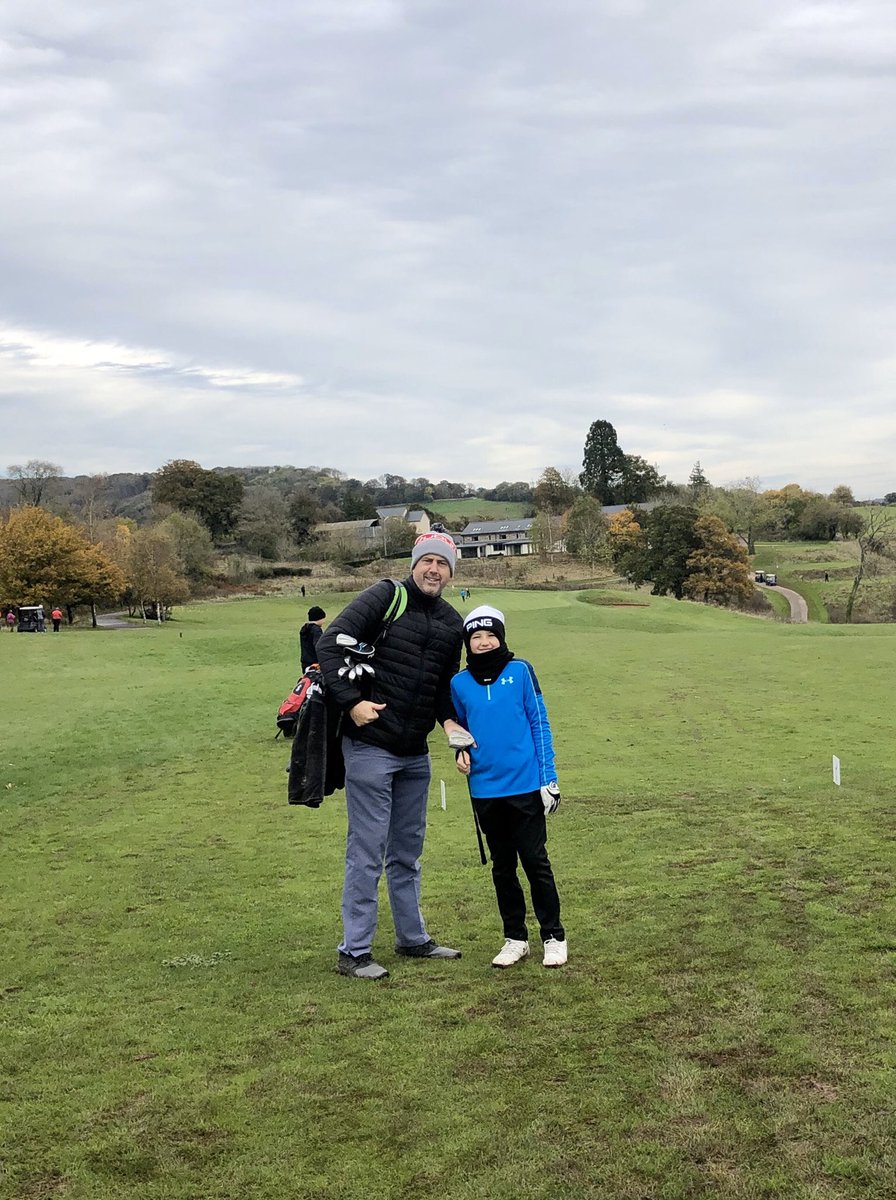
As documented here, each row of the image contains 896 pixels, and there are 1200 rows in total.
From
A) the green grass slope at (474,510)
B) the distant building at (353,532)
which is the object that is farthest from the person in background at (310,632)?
the green grass slope at (474,510)

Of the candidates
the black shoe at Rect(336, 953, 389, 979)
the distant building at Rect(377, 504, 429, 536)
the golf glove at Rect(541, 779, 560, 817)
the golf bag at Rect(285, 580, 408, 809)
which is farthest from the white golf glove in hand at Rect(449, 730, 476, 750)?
the distant building at Rect(377, 504, 429, 536)

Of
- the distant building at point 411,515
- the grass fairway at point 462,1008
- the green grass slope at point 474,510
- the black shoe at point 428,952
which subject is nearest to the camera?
the grass fairway at point 462,1008

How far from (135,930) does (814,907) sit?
5139mm

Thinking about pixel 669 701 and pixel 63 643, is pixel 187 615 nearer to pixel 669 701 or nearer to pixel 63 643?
pixel 63 643

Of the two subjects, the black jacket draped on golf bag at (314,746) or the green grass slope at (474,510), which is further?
the green grass slope at (474,510)

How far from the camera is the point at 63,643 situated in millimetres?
35531

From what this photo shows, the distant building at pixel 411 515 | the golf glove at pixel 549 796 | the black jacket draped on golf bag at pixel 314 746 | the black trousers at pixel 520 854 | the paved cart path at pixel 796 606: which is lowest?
the paved cart path at pixel 796 606

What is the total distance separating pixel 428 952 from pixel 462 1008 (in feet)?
3.65

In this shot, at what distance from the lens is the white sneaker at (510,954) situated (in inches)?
253

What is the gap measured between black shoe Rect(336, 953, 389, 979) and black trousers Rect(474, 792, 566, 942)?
2.87 feet

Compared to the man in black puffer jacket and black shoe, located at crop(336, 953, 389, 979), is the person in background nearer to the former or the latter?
the man in black puffer jacket

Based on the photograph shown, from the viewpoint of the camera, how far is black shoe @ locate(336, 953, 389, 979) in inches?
250

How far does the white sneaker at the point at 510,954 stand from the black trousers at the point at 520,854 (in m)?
0.05

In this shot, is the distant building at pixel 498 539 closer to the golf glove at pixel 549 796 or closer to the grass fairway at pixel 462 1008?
the grass fairway at pixel 462 1008
